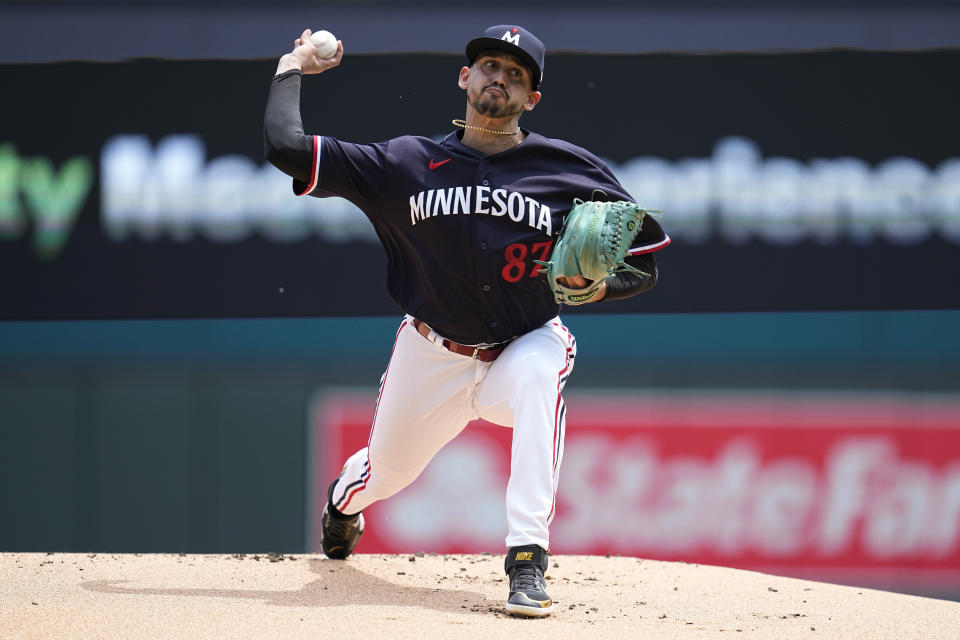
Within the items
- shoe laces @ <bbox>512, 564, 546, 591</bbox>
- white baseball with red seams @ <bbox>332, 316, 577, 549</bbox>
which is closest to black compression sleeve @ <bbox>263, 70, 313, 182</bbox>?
white baseball with red seams @ <bbox>332, 316, 577, 549</bbox>

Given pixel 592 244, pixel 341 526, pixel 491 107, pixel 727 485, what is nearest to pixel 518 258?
pixel 592 244

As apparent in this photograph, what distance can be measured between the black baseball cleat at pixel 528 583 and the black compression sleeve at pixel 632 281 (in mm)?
761

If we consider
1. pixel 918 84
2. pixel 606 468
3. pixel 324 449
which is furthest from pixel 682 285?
pixel 324 449

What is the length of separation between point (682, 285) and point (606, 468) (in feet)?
2.85

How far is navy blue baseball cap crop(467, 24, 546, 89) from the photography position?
118 inches

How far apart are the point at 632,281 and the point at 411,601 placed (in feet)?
3.58

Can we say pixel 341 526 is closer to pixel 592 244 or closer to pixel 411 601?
pixel 411 601

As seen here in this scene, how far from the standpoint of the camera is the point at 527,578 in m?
2.63

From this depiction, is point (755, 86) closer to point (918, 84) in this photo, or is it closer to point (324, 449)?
point (918, 84)

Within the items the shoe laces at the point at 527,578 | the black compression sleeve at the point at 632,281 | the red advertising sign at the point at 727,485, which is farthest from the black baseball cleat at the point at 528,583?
the red advertising sign at the point at 727,485

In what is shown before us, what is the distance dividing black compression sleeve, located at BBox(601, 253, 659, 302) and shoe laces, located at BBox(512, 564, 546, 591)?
79 cm

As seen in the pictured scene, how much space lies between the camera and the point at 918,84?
463cm

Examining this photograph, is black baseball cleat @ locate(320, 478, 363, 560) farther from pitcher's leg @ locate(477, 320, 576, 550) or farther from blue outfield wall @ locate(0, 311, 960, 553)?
blue outfield wall @ locate(0, 311, 960, 553)

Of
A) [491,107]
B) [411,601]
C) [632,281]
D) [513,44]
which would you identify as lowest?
[411,601]
